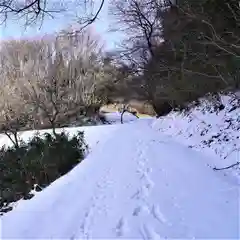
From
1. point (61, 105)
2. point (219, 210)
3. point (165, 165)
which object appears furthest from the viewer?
point (61, 105)

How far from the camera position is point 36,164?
10.5 metres

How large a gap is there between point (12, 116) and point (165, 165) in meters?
17.4

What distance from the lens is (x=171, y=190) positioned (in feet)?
18.0

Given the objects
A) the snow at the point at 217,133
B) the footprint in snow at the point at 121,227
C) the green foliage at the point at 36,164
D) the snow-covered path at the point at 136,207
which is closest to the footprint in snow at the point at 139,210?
the snow-covered path at the point at 136,207

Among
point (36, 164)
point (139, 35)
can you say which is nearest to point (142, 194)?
point (36, 164)

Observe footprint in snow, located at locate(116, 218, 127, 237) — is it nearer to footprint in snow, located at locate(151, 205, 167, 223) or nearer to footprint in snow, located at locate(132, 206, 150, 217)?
footprint in snow, located at locate(132, 206, 150, 217)

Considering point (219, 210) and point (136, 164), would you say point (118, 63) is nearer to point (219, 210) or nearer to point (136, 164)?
point (136, 164)

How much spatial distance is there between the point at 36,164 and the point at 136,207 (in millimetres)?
6399

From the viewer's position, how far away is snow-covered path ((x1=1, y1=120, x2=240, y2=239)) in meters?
3.95

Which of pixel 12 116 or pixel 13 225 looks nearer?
pixel 13 225

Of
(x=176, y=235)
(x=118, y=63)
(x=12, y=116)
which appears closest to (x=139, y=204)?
(x=176, y=235)

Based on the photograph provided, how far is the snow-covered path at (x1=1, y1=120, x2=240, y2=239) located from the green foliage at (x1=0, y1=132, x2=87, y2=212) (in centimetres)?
293

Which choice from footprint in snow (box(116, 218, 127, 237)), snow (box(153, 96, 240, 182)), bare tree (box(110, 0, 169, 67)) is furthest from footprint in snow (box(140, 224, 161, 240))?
bare tree (box(110, 0, 169, 67))

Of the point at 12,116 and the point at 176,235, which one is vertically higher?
the point at 176,235
